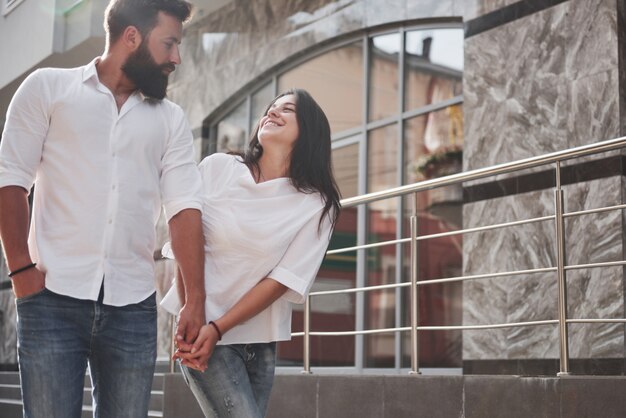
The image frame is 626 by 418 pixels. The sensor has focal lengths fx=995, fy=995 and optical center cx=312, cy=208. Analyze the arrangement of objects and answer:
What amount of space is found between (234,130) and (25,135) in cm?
904

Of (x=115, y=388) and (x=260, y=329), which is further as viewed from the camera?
(x=260, y=329)

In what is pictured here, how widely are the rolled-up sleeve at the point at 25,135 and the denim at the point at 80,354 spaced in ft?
1.04

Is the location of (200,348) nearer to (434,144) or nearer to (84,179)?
(84,179)

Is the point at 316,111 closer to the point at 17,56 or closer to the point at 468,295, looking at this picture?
the point at 468,295

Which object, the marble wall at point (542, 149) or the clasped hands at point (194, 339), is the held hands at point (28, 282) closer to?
the clasped hands at point (194, 339)

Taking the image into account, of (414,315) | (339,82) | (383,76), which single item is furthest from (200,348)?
(339,82)

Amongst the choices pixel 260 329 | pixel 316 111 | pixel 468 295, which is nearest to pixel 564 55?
pixel 468 295

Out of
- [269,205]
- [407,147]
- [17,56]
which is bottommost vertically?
[269,205]

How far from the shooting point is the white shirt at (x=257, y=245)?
113 inches

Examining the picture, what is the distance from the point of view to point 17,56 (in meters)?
13.3

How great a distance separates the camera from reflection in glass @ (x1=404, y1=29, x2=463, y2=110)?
8758mm

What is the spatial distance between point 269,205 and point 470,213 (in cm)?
→ 479

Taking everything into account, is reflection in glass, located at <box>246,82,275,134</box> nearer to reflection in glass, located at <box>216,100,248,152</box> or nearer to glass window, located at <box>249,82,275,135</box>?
glass window, located at <box>249,82,275,135</box>

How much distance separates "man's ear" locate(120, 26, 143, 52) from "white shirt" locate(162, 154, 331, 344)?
477mm
